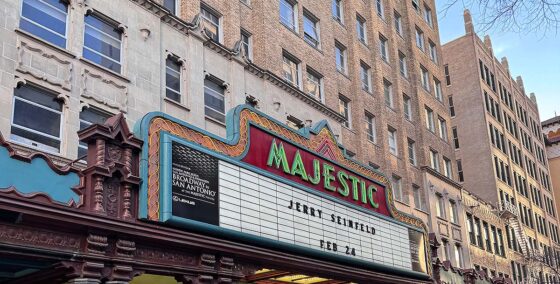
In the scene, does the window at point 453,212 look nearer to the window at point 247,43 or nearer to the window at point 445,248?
the window at point 445,248

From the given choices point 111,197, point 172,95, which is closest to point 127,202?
point 111,197

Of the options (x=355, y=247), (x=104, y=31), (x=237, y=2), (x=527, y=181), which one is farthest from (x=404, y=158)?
(x=527, y=181)

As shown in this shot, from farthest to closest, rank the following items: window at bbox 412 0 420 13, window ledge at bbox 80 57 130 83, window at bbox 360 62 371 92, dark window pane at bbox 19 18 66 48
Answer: window at bbox 412 0 420 13
window at bbox 360 62 371 92
window ledge at bbox 80 57 130 83
dark window pane at bbox 19 18 66 48

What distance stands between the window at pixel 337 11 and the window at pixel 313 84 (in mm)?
5358

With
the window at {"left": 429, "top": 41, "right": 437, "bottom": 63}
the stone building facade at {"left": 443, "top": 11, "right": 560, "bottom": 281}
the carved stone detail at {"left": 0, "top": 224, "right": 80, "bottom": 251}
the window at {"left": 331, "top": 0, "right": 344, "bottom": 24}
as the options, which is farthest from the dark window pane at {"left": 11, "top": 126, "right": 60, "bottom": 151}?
the stone building facade at {"left": 443, "top": 11, "right": 560, "bottom": 281}

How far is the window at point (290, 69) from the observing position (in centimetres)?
2872

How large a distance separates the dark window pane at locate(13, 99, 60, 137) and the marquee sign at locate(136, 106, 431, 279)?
5556 mm

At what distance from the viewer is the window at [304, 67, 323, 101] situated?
30.4m

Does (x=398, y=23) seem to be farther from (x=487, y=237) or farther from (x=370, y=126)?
(x=487, y=237)

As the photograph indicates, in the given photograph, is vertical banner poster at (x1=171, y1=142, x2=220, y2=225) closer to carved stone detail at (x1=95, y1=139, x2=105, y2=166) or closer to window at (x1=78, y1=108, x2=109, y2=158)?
carved stone detail at (x1=95, y1=139, x2=105, y2=166)

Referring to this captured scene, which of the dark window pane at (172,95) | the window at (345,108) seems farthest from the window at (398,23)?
the dark window pane at (172,95)

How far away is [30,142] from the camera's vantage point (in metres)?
16.5

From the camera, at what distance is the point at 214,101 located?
78.2 ft

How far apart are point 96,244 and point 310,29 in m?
23.3
